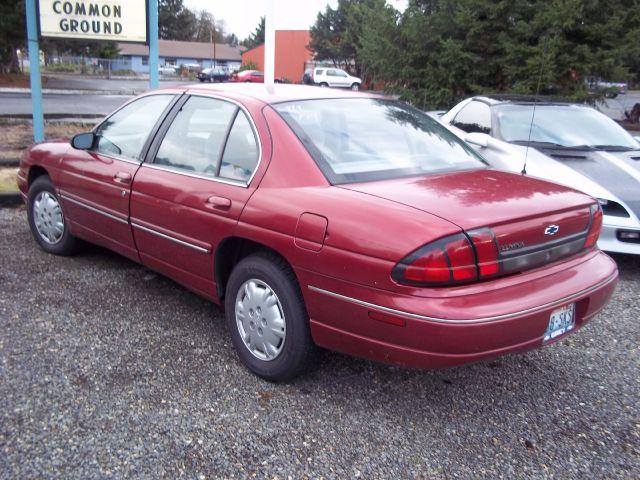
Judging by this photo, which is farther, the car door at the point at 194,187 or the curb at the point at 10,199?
the curb at the point at 10,199

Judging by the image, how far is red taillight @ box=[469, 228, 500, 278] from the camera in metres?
2.48

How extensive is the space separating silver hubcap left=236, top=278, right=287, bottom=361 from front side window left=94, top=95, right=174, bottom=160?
1.44m

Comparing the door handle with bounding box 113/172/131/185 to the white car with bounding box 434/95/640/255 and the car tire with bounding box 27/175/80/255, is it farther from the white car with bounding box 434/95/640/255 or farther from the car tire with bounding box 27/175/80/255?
the white car with bounding box 434/95/640/255

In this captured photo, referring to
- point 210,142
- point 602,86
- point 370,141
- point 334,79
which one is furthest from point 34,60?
point 334,79

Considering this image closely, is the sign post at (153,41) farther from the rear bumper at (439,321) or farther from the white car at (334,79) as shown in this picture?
the white car at (334,79)

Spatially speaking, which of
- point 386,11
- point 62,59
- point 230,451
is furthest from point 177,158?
point 62,59

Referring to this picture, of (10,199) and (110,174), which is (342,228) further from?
(10,199)

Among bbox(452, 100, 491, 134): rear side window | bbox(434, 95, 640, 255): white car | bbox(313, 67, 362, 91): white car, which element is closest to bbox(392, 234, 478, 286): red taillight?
bbox(434, 95, 640, 255): white car

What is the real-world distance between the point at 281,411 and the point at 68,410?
1.01m

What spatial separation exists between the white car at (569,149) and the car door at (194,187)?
2042 mm

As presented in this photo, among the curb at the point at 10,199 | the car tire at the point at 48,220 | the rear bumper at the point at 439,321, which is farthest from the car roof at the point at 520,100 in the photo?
the curb at the point at 10,199

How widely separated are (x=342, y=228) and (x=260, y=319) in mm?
774

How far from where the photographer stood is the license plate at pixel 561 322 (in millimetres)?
2695

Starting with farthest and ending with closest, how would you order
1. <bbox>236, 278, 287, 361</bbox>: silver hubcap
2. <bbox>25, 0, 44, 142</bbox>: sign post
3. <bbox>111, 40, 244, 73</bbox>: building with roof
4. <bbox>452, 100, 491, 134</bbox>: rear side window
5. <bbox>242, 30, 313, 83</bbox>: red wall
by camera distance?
1. <bbox>111, 40, 244, 73</bbox>: building with roof
2. <bbox>242, 30, 313, 83</bbox>: red wall
3. <bbox>25, 0, 44, 142</bbox>: sign post
4. <bbox>452, 100, 491, 134</bbox>: rear side window
5. <bbox>236, 278, 287, 361</bbox>: silver hubcap
